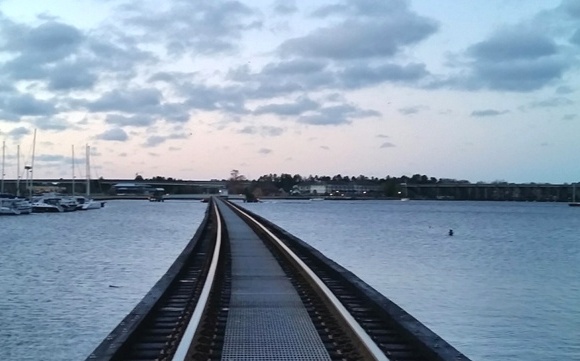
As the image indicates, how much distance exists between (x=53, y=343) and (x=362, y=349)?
528 cm

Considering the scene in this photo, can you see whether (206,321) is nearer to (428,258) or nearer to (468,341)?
(468,341)

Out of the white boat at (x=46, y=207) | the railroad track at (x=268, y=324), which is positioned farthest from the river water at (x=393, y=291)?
the white boat at (x=46, y=207)

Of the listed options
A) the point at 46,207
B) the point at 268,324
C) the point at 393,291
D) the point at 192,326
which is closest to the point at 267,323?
the point at 268,324

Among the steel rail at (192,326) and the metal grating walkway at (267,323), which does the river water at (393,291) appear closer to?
the steel rail at (192,326)

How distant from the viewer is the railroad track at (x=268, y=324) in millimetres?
9359

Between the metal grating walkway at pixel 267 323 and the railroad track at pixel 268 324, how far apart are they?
1cm

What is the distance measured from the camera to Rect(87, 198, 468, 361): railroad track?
936 centimetres

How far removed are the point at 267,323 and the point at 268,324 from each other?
0.09 meters

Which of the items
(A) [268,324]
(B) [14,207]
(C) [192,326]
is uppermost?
(C) [192,326]

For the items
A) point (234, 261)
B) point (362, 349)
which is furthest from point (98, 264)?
point (362, 349)

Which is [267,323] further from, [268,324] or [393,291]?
[393,291]

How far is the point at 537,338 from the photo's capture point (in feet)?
45.4

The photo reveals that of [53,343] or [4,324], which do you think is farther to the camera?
[4,324]

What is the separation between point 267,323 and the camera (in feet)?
38.5
